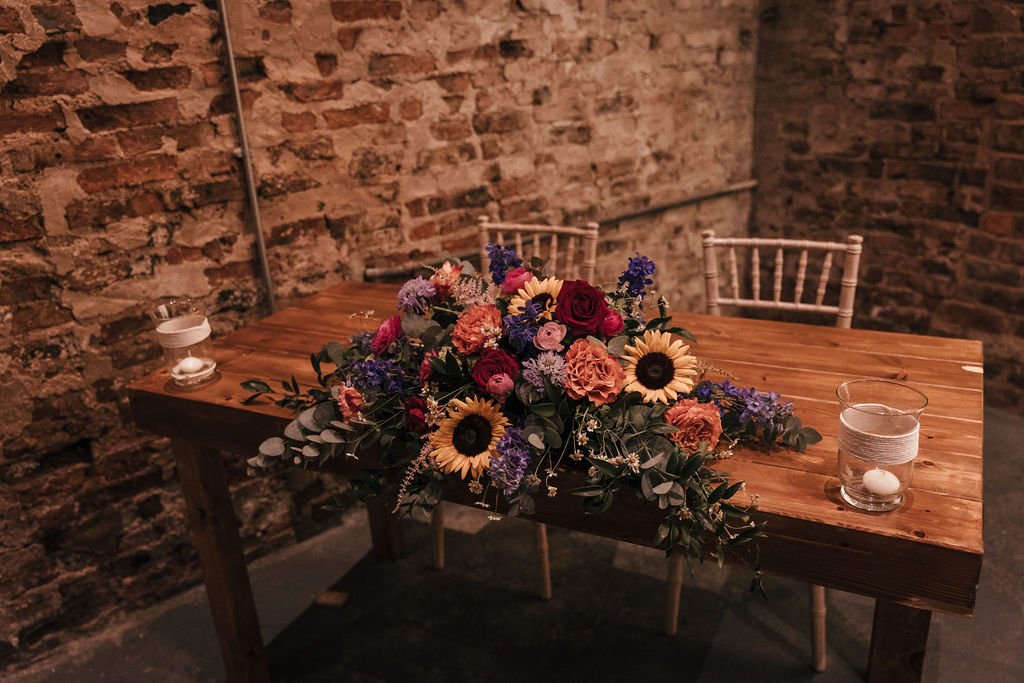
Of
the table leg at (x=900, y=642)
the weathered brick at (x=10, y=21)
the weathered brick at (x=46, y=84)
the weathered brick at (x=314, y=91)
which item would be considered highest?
the weathered brick at (x=10, y=21)

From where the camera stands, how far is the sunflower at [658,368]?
52.5 inches

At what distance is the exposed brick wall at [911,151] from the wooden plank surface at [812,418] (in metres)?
1.72

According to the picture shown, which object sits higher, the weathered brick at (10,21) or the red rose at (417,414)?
the weathered brick at (10,21)

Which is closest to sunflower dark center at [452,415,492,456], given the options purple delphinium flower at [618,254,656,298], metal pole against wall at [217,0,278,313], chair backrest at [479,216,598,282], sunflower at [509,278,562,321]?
sunflower at [509,278,562,321]

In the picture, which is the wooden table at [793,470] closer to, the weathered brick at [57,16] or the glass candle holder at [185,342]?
the glass candle holder at [185,342]

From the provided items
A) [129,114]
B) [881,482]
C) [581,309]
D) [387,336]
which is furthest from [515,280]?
[129,114]

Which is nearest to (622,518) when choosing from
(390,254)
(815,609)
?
(815,609)

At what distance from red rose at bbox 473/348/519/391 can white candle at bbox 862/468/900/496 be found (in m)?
0.57

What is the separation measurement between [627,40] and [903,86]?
4.04 feet

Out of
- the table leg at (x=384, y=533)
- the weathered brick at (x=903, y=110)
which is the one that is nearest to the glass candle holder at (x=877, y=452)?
the table leg at (x=384, y=533)

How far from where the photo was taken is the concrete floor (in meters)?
2.03

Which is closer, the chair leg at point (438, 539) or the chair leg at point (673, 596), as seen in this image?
the chair leg at point (673, 596)

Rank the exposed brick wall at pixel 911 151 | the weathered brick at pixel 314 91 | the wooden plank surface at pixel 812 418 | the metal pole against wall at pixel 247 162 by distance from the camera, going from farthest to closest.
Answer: the exposed brick wall at pixel 911 151, the weathered brick at pixel 314 91, the metal pole against wall at pixel 247 162, the wooden plank surface at pixel 812 418

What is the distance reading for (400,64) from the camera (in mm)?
2527
